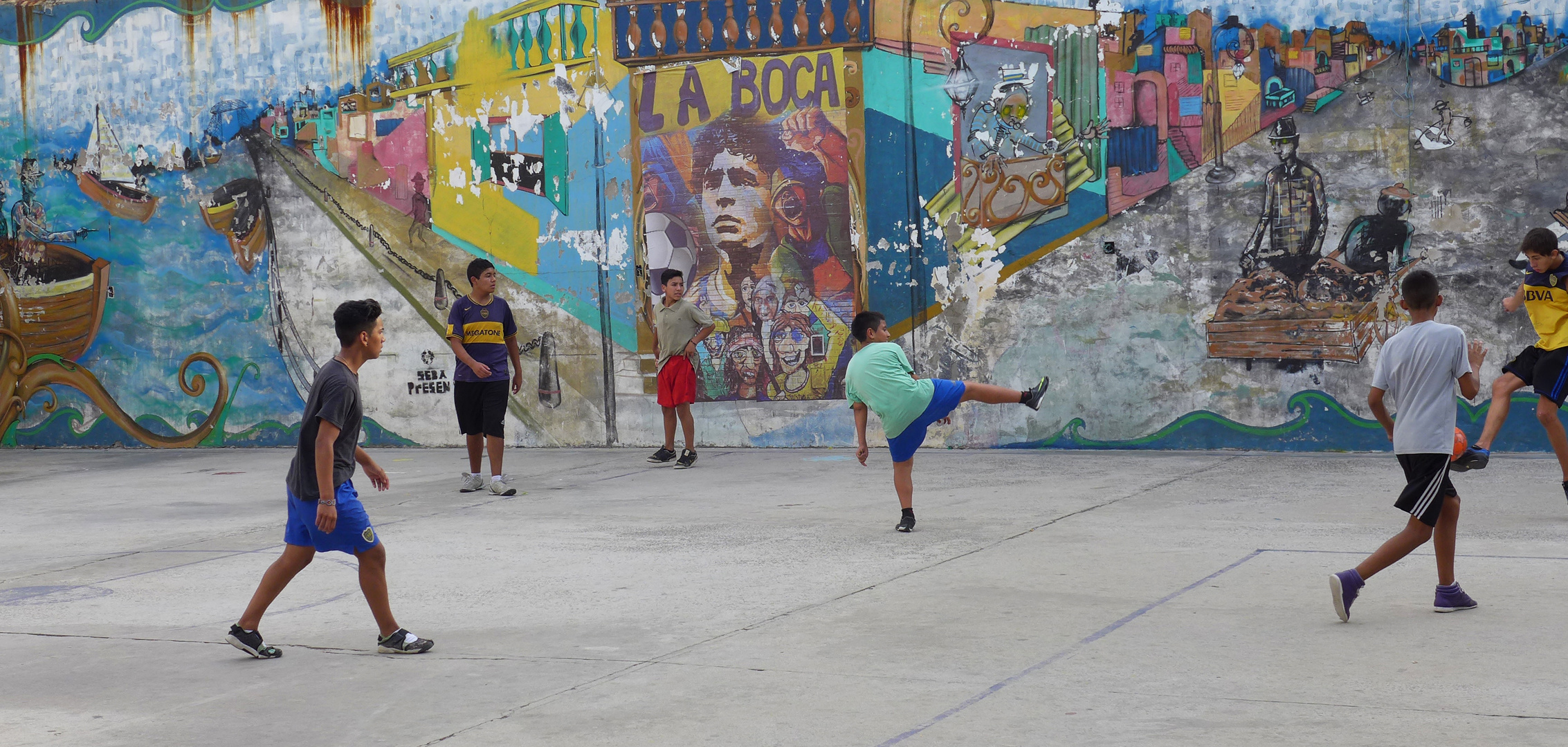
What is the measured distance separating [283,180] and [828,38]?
6553 mm

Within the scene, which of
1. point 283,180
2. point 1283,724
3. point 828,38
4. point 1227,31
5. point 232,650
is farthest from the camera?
point 283,180

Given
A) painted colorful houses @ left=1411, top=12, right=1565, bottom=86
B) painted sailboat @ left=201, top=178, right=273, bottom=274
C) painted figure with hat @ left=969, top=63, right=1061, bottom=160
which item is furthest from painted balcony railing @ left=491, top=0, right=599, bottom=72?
painted colorful houses @ left=1411, top=12, right=1565, bottom=86

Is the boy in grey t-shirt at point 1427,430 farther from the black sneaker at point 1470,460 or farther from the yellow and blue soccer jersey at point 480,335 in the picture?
the yellow and blue soccer jersey at point 480,335

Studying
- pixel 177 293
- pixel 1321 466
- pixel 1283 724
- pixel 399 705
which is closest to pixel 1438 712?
pixel 1283 724

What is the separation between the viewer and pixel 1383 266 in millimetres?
11781

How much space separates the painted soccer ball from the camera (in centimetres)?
1410

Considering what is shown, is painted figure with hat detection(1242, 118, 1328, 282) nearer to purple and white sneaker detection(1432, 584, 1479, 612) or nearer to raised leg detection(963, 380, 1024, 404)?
raised leg detection(963, 380, 1024, 404)

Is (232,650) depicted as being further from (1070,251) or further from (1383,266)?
(1383,266)

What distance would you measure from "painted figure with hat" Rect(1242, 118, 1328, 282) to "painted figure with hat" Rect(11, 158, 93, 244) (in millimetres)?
13446

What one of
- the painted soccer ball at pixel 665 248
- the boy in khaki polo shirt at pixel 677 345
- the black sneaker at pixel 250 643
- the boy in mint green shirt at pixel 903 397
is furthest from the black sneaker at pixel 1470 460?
the painted soccer ball at pixel 665 248

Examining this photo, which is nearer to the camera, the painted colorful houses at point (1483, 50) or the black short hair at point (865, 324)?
the black short hair at point (865, 324)

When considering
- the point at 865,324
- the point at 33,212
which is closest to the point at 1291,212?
the point at 865,324

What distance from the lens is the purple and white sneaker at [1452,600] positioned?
19.6ft

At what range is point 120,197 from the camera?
16.6m
